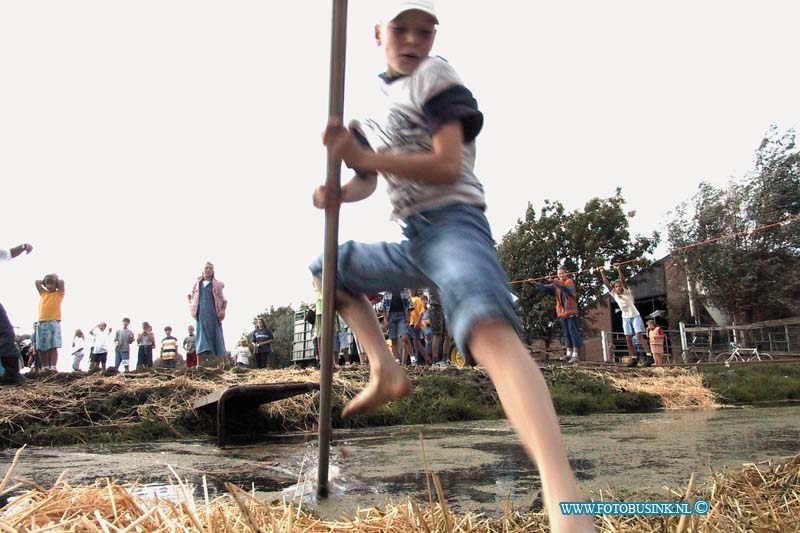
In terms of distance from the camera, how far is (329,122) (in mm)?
2059

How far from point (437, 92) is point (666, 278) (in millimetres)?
40433

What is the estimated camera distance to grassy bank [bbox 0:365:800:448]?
550cm

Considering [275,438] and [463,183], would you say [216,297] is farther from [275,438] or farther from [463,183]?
[463,183]

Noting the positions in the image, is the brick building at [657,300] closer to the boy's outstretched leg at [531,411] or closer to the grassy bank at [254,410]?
the grassy bank at [254,410]

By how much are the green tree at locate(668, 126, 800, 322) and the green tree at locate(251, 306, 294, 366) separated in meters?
29.5

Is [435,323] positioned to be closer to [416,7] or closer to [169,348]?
[169,348]

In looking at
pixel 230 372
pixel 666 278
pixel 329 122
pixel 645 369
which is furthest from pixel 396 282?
pixel 666 278

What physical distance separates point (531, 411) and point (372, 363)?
911 millimetres

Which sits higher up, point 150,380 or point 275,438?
point 150,380

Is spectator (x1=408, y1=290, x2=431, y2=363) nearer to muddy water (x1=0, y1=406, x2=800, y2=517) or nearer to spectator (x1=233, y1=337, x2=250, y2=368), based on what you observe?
spectator (x1=233, y1=337, x2=250, y2=368)

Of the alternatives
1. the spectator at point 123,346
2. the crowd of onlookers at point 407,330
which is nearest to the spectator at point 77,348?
the spectator at point 123,346

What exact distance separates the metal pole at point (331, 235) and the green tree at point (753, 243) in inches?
1221

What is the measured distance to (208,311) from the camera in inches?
385

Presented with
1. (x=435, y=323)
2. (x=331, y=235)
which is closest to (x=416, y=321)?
(x=435, y=323)
